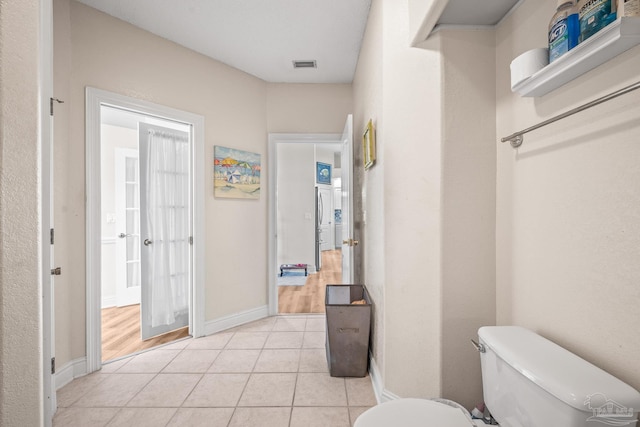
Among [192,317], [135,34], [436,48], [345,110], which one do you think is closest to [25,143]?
[436,48]

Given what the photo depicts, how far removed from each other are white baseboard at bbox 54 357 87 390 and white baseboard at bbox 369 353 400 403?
2.07m

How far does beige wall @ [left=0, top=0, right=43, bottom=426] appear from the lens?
2.83ft

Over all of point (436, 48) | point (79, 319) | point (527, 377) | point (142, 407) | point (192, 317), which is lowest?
point (142, 407)

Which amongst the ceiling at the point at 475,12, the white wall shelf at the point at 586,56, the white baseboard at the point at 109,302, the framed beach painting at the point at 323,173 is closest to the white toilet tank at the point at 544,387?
the white wall shelf at the point at 586,56

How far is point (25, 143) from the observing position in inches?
36.4

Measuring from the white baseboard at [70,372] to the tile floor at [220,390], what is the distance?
0.05 meters

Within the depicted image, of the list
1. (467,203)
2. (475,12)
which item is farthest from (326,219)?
(475,12)

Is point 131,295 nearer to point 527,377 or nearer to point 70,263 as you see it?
point 70,263

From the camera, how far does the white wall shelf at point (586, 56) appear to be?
734 mm

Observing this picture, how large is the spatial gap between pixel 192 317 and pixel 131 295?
156 centimetres

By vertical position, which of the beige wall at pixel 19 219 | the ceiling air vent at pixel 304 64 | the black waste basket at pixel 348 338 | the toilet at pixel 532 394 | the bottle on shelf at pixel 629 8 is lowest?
the black waste basket at pixel 348 338

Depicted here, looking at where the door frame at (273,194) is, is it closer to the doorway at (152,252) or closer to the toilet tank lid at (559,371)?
the doorway at (152,252)

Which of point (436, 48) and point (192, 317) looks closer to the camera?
point (436, 48)

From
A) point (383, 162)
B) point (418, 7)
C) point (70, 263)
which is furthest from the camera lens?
point (70, 263)
